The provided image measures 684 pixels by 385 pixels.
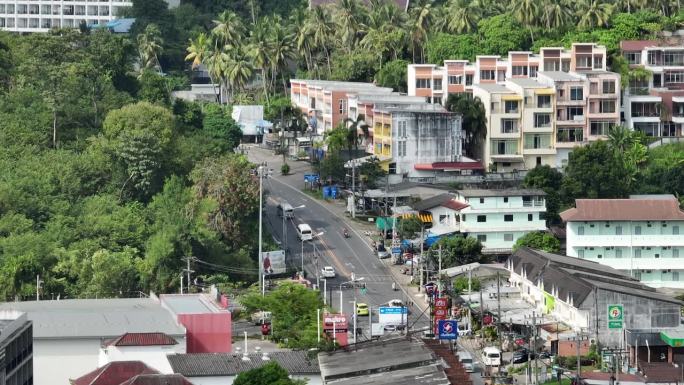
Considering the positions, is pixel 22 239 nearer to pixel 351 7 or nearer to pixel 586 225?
pixel 586 225

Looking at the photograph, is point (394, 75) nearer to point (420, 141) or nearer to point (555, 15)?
point (555, 15)

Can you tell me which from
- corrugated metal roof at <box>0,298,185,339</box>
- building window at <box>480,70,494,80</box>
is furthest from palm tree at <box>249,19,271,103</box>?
corrugated metal roof at <box>0,298,185,339</box>

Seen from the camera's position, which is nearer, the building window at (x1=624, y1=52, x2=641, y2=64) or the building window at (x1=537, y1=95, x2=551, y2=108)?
the building window at (x1=537, y1=95, x2=551, y2=108)

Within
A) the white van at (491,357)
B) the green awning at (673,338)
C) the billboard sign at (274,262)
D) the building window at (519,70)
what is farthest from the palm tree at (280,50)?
the white van at (491,357)

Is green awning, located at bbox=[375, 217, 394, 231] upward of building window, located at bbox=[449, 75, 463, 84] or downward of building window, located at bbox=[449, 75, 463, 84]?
downward

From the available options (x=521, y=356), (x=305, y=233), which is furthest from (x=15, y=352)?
(x=305, y=233)

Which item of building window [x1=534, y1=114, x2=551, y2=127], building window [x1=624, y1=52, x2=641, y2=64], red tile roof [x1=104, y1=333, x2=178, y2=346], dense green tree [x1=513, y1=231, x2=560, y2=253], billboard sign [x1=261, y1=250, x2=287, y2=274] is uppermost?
building window [x1=624, y1=52, x2=641, y2=64]

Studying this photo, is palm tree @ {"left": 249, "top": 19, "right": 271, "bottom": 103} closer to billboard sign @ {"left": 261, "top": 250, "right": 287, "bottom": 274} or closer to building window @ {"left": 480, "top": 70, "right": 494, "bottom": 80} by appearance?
building window @ {"left": 480, "top": 70, "right": 494, "bottom": 80}

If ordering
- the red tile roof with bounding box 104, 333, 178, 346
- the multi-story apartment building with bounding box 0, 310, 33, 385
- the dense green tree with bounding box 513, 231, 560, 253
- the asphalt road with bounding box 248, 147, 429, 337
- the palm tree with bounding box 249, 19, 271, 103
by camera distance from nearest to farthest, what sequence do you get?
1. the multi-story apartment building with bounding box 0, 310, 33, 385
2. the red tile roof with bounding box 104, 333, 178, 346
3. the asphalt road with bounding box 248, 147, 429, 337
4. the dense green tree with bounding box 513, 231, 560, 253
5. the palm tree with bounding box 249, 19, 271, 103
